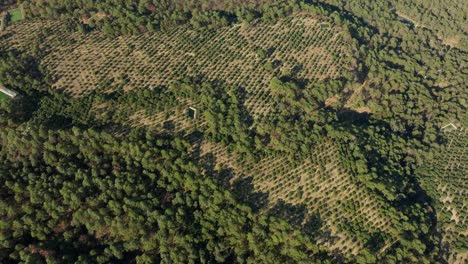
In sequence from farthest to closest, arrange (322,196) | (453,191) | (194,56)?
1. (194,56)
2. (453,191)
3. (322,196)

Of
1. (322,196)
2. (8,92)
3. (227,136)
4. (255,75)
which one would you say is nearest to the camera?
(322,196)

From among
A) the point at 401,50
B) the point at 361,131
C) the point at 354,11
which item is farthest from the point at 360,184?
the point at 354,11

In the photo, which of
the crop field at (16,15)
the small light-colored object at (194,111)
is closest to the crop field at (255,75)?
the small light-colored object at (194,111)

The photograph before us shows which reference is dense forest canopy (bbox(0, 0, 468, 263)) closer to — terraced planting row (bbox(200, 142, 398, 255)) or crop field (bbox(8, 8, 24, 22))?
terraced planting row (bbox(200, 142, 398, 255))

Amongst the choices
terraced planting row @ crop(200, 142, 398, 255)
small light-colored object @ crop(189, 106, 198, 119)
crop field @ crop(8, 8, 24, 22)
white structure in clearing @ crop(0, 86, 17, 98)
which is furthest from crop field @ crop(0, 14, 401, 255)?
white structure in clearing @ crop(0, 86, 17, 98)

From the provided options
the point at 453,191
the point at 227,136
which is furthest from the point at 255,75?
the point at 453,191

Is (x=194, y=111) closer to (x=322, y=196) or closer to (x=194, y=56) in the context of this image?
(x=194, y=56)

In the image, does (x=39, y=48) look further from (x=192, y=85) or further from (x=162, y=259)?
(x=162, y=259)

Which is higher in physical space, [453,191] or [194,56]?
[194,56]
